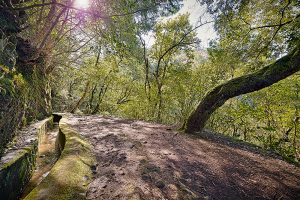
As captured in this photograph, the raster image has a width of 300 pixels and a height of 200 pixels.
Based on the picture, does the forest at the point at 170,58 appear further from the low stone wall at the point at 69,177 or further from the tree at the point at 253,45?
the low stone wall at the point at 69,177

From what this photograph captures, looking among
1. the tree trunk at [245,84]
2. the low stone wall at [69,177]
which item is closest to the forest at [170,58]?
the tree trunk at [245,84]

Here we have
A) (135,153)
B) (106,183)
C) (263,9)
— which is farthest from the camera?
(263,9)

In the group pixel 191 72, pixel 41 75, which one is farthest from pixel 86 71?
pixel 191 72

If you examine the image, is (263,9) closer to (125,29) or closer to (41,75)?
(125,29)

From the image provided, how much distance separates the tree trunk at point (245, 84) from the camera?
175 inches

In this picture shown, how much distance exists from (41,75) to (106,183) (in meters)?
6.18

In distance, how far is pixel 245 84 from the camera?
4945 mm

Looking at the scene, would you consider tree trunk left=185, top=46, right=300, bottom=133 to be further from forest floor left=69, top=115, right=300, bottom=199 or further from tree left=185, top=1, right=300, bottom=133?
forest floor left=69, top=115, right=300, bottom=199

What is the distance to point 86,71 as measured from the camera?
11.7 m

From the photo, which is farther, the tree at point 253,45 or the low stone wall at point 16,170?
the tree at point 253,45

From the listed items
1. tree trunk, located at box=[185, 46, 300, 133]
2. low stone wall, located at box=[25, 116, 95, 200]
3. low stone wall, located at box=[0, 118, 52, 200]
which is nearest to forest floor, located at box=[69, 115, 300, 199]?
low stone wall, located at box=[25, 116, 95, 200]

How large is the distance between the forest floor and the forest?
1.44 meters

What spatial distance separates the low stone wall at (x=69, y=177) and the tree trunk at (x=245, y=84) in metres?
3.21

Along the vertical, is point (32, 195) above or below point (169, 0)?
below
